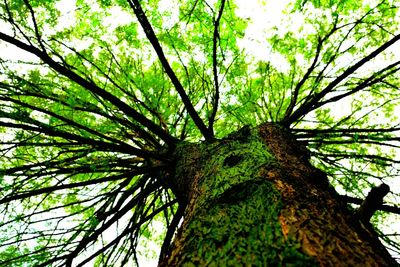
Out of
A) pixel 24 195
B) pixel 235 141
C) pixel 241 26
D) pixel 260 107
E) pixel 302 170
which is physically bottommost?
pixel 302 170

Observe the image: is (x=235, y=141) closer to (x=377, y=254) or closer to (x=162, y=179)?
(x=162, y=179)

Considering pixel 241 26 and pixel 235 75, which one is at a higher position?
pixel 241 26

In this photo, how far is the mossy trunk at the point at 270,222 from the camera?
36.8 inches

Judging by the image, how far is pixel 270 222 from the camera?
3.67 feet

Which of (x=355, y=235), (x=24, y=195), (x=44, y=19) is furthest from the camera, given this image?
(x=44, y=19)

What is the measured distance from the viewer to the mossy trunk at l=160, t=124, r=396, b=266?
935 mm

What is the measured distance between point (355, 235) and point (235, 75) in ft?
10.1

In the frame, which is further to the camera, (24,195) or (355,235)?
(24,195)

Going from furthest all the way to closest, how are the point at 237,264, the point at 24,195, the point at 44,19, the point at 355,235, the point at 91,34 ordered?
the point at 91,34 < the point at 44,19 < the point at 24,195 < the point at 355,235 < the point at 237,264

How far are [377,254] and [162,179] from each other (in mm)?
2452

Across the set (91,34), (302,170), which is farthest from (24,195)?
(302,170)

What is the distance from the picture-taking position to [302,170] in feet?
5.58

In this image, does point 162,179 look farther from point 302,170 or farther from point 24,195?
point 302,170

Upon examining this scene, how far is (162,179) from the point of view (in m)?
3.22
